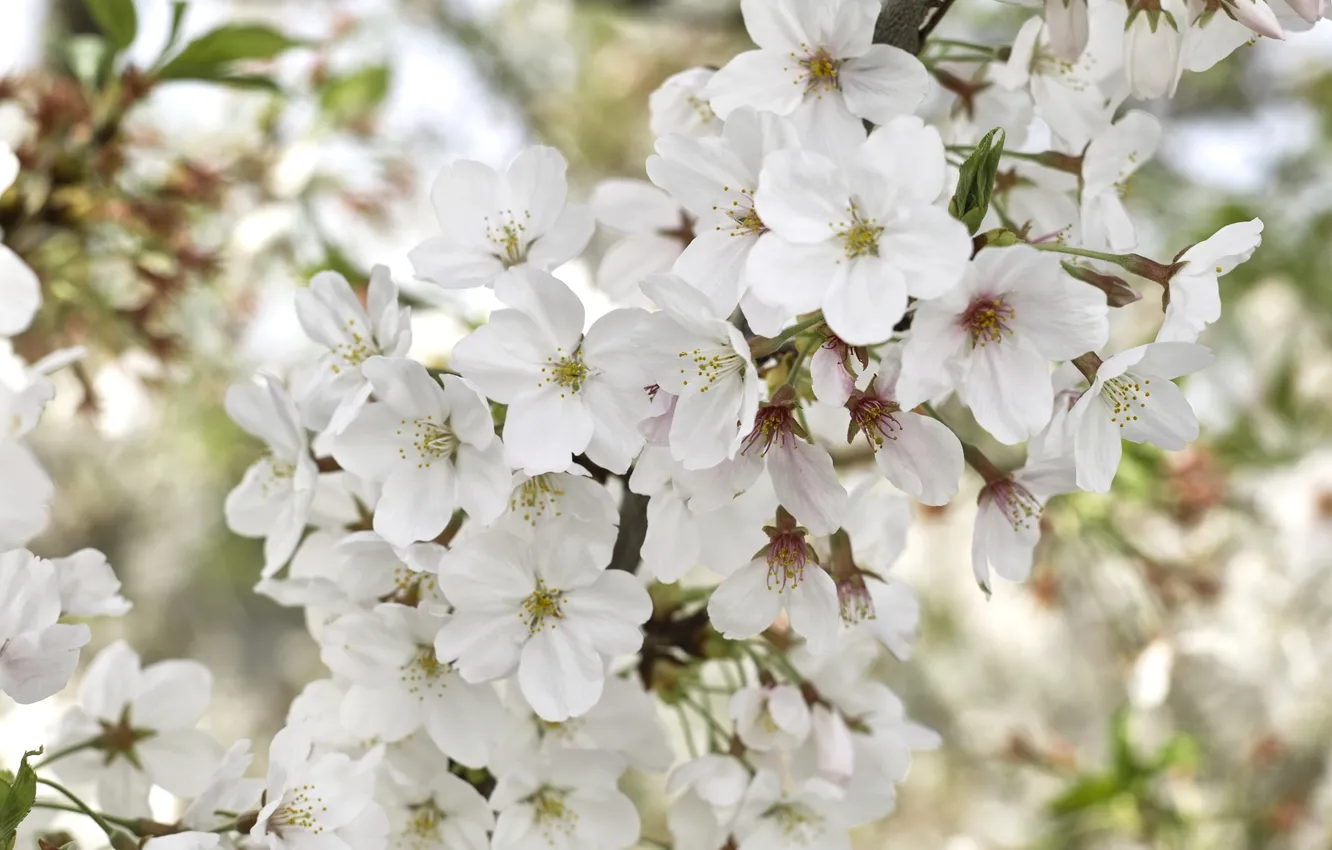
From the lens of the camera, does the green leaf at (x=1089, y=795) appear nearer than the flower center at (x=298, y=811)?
No

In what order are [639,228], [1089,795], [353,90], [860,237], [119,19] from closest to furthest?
1. [860,237]
2. [639,228]
3. [119,19]
4. [1089,795]
5. [353,90]

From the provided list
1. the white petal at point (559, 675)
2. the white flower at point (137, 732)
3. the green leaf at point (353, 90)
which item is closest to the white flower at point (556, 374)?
the white petal at point (559, 675)

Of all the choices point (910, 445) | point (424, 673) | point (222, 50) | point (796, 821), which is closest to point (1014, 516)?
point (910, 445)

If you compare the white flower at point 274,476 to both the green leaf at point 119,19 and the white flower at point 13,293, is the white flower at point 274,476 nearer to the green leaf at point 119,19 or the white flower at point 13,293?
the white flower at point 13,293

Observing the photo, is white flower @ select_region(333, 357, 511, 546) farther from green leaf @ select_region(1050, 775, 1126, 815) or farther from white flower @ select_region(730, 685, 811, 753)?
green leaf @ select_region(1050, 775, 1126, 815)

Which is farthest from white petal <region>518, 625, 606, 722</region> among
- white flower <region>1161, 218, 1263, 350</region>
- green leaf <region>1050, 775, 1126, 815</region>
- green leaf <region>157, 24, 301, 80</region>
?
green leaf <region>1050, 775, 1126, 815</region>

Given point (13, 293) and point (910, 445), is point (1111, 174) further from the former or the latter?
point (13, 293)
